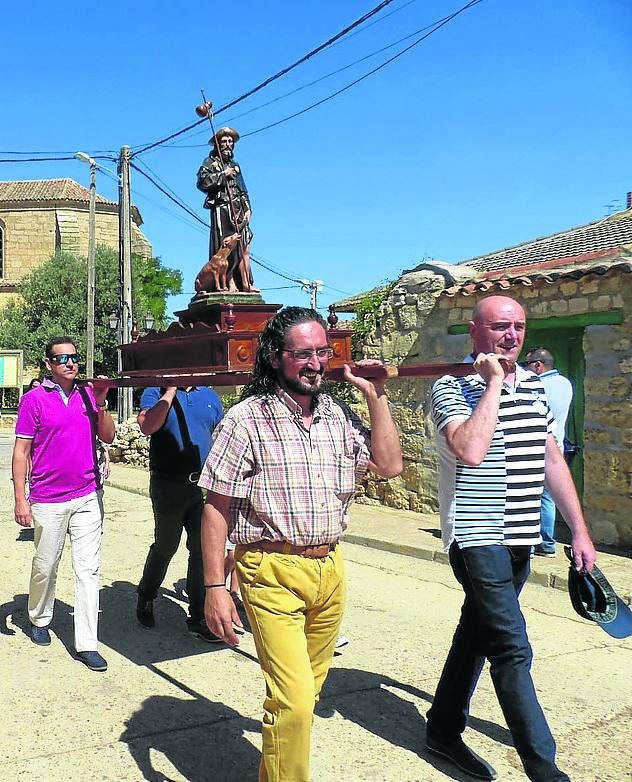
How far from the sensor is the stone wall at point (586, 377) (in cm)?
850

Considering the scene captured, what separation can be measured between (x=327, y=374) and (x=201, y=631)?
8.97ft

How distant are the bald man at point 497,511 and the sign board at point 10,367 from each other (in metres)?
28.5

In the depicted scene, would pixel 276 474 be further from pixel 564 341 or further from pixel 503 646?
pixel 564 341

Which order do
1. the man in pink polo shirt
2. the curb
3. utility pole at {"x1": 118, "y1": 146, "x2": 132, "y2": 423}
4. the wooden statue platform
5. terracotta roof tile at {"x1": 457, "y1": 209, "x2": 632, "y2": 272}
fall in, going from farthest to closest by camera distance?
utility pole at {"x1": 118, "y1": 146, "x2": 132, "y2": 423}, the curb, terracotta roof tile at {"x1": 457, "y1": 209, "x2": 632, "y2": 272}, the man in pink polo shirt, the wooden statue platform

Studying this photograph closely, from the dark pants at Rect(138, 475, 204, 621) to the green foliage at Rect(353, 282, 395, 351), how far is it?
654 centimetres

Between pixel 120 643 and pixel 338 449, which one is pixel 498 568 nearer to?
pixel 338 449

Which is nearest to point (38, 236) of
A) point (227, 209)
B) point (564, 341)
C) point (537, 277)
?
point (537, 277)

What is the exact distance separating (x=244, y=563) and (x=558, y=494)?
1.40m

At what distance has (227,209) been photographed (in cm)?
593

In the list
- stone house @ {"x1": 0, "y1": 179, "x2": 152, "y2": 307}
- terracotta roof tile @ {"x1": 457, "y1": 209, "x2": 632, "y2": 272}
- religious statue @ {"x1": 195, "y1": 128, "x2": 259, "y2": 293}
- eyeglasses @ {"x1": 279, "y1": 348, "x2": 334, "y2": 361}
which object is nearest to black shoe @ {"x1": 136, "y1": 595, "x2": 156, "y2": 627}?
religious statue @ {"x1": 195, "y1": 128, "x2": 259, "y2": 293}

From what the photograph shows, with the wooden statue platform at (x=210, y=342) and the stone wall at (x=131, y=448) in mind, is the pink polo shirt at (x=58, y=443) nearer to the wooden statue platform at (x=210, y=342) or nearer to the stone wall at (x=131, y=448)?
the wooden statue platform at (x=210, y=342)

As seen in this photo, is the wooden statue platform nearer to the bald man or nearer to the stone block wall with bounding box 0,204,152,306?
the bald man

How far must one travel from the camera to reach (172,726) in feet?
13.1

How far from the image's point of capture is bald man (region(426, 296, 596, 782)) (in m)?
3.22
